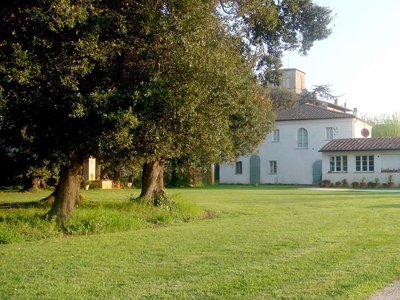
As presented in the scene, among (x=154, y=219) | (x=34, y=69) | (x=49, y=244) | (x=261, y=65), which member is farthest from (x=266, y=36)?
(x=49, y=244)

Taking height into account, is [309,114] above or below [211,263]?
above

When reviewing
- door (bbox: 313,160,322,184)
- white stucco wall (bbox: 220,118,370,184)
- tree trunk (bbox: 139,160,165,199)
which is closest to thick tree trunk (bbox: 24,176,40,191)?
tree trunk (bbox: 139,160,165,199)

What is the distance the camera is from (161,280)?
7.51 meters

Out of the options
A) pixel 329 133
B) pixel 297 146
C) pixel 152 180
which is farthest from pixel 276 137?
pixel 152 180

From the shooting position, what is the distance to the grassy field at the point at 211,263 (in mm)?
6885

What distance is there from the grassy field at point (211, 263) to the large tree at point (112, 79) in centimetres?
237

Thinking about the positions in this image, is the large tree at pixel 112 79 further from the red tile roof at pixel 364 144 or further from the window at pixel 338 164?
the window at pixel 338 164

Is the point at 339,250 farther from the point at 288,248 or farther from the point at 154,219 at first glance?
the point at 154,219

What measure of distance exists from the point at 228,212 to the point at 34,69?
10121mm

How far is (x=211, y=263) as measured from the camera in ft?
28.7

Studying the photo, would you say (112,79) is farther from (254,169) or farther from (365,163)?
(254,169)

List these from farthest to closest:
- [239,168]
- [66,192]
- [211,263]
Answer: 1. [239,168]
2. [66,192]
3. [211,263]

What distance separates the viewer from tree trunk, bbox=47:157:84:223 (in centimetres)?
1483

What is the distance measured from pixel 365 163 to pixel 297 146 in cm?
885
